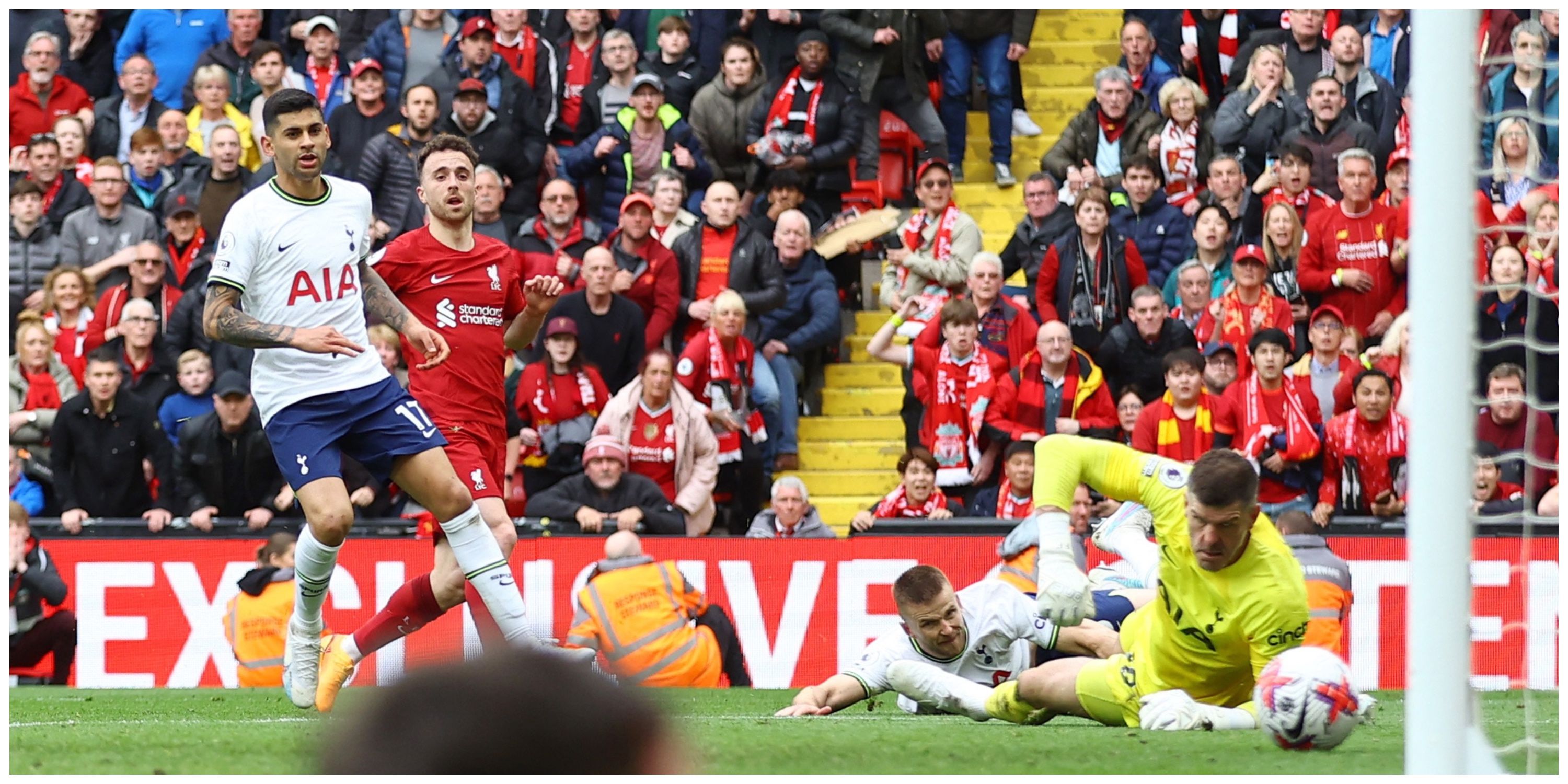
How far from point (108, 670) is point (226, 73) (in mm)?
5353

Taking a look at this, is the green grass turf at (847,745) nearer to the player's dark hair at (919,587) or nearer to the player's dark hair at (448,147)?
the player's dark hair at (919,587)

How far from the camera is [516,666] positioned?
1.69 metres

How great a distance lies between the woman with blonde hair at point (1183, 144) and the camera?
47.0 feet

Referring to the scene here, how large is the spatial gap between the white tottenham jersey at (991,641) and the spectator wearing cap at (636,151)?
22.2ft

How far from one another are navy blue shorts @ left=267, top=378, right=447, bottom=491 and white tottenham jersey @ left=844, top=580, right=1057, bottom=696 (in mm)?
2215

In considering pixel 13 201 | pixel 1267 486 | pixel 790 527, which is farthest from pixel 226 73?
pixel 1267 486

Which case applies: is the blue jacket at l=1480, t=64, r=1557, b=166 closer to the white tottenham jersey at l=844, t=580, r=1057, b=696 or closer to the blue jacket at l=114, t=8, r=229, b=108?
the white tottenham jersey at l=844, t=580, r=1057, b=696

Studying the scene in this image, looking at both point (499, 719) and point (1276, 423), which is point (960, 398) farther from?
point (499, 719)

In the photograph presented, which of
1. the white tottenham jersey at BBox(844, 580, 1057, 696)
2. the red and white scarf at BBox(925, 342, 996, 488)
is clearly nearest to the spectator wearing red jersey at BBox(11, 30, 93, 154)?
the red and white scarf at BBox(925, 342, 996, 488)

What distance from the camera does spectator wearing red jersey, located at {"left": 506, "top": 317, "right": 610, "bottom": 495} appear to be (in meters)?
13.0

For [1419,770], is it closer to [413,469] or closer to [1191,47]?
[413,469]

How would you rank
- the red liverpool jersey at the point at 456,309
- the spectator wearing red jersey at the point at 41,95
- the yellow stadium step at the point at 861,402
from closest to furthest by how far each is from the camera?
the red liverpool jersey at the point at 456,309 < the yellow stadium step at the point at 861,402 < the spectator wearing red jersey at the point at 41,95

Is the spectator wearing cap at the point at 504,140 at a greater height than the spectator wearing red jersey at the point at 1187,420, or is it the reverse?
the spectator wearing cap at the point at 504,140

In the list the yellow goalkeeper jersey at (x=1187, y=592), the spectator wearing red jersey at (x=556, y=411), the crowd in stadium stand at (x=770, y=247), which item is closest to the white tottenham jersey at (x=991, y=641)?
the yellow goalkeeper jersey at (x=1187, y=592)
